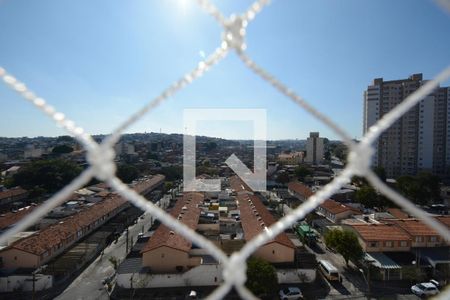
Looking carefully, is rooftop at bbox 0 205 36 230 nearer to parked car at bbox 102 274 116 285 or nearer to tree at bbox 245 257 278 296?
parked car at bbox 102 274 116 285

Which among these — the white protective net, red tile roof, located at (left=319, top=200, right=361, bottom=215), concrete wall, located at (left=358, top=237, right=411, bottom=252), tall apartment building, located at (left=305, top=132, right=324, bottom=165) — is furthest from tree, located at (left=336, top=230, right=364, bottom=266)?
tall apartment building, located at (left=305, top=132, right=324, bottom=165)

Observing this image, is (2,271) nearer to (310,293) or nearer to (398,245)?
(310,293)

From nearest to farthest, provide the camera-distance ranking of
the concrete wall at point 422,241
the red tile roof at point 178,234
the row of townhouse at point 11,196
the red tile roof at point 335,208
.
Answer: the red tile roof at point 178,234 → the concrete wall at point 422,241 → the red tile roof at point 335,208 → the row of townhouse at point 11,196

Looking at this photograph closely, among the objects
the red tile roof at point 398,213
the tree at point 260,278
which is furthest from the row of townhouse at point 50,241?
the red tile roof at point 398,213

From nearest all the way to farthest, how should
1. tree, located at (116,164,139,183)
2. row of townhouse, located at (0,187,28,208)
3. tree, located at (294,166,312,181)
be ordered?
row of townhouse, located at (0,187,28,208) < tree, located at (116,164,139,183) < tree, located at (294,166,312,181)

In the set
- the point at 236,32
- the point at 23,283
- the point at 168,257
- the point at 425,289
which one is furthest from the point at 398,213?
the point at 236,32

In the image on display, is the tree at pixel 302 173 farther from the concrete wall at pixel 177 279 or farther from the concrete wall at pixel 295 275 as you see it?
the concrete wall at pixel 177 279
